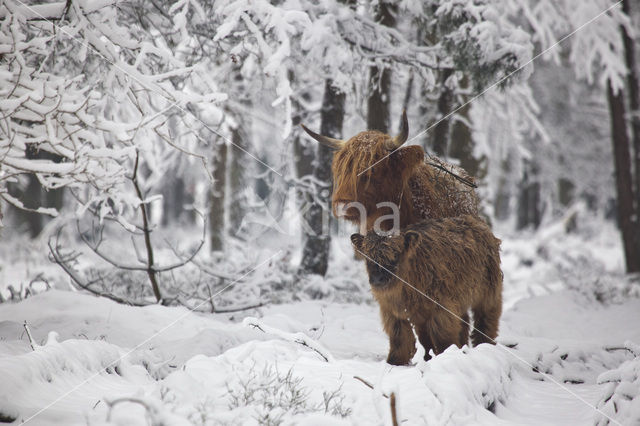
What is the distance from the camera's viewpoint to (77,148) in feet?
12.4

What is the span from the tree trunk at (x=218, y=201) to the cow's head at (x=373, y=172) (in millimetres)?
7979

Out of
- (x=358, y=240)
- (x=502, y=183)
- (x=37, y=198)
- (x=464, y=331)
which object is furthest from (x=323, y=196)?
(x=502, y=183)

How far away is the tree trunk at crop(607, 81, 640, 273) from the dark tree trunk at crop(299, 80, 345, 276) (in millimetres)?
7504

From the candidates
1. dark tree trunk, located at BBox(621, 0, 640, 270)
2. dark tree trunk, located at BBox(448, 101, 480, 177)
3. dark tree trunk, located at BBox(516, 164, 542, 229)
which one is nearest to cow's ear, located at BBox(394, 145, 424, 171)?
dark tree trunk, located at BBox(448, 101, 480, 177)

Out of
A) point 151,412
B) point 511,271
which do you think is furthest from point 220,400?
point 511,271

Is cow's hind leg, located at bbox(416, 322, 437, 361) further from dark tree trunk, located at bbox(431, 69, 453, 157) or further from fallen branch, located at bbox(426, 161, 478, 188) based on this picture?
dark tree trunk, located at bbox(431, 69, 453, 157)

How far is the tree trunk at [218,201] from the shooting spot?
11008 millimetres

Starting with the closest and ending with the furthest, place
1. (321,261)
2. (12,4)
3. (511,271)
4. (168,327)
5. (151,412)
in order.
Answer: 1. (151,412)
2. (12,4)
3. (168,327)
4. (321,261)
5. (511,271)

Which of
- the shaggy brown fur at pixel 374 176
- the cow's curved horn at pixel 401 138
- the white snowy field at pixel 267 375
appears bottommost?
the white snowy field at pixel 267 375

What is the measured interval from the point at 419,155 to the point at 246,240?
5124 millimetres

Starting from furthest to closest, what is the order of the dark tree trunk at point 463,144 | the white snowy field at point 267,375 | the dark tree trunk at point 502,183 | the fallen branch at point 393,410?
the dark tree trunk at point 502,183
the dark tree trunk at point 463,144
the white snowy field at point 267,375
the fallen branch at point 393,410

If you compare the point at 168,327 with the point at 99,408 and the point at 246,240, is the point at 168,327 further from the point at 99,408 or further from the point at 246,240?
the point at 246,240

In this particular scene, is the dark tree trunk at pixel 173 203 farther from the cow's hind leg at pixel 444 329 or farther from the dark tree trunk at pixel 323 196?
the cow's hind leg at pixel 444 329

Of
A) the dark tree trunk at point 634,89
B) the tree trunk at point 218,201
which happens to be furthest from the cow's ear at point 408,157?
the dark tree trunk at point 634,89
